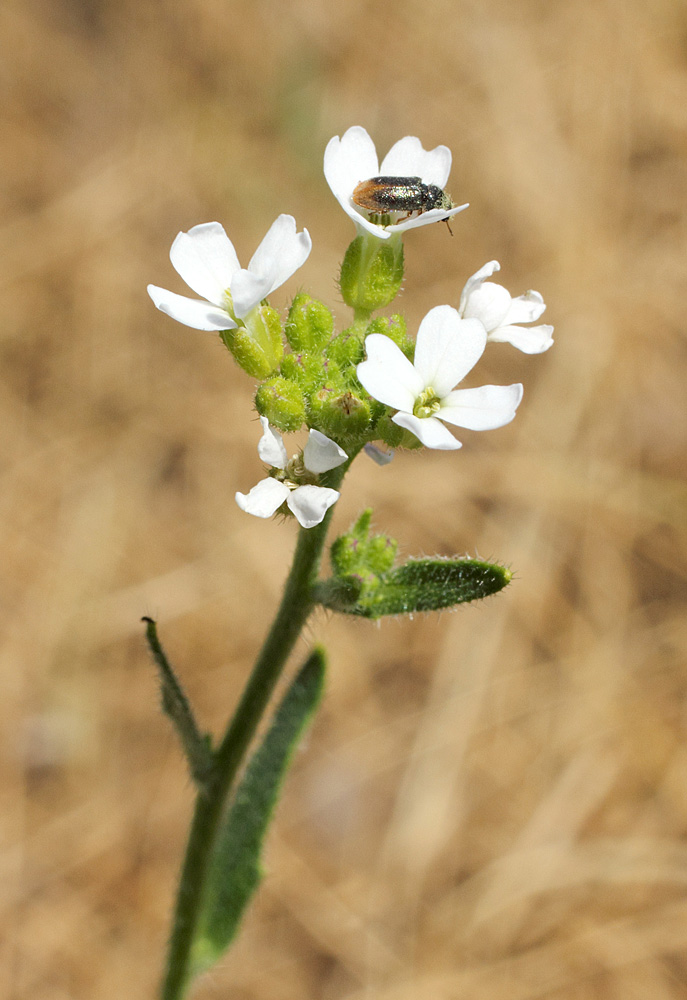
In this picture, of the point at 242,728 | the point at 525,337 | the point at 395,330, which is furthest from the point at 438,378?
the point at 242,728

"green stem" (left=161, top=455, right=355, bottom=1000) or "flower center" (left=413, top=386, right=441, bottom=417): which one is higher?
"flower center" (left=413, top=386, right=441, bottom=417)

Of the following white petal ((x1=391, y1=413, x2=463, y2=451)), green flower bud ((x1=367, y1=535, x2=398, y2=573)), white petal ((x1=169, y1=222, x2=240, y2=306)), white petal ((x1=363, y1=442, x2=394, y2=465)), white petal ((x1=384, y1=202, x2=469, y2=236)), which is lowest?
green flower bud ((x1=367, y1=535, x2=398, y2=573))

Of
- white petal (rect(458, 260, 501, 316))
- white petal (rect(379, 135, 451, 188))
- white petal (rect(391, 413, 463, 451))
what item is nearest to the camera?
white petal (rect(391, 413, 463, 451))

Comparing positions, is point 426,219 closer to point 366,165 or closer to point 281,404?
point 366,165

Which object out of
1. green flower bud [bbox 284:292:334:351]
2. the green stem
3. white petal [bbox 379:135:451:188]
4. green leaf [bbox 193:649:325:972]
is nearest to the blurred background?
green leaf [bbox 193:649:325:972]

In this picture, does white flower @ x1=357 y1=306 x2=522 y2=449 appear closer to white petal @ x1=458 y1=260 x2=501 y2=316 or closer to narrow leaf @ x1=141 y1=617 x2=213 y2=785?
white petal @ x1=458 y1=260 x2=501 y2=316

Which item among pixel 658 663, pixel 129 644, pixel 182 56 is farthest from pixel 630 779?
pixel 182 56
